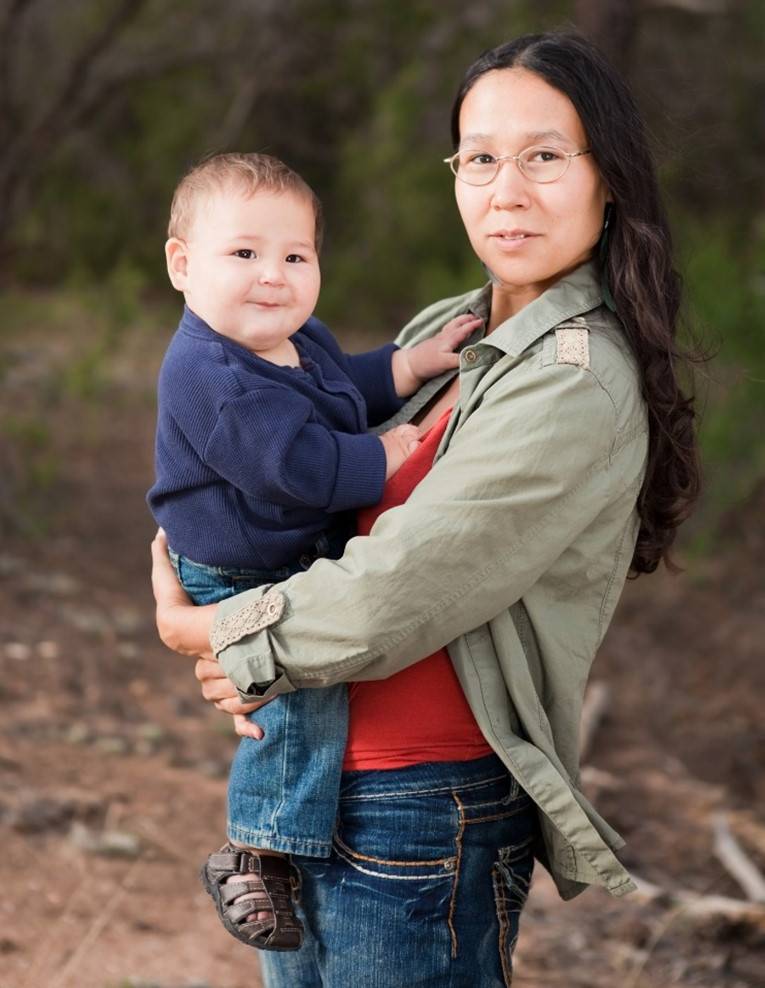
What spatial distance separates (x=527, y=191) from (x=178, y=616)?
80 centimetres

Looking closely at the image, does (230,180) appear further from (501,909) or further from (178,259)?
(501,909)

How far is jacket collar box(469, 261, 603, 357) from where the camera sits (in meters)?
1.88

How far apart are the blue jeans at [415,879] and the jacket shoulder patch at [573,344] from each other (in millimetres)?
584

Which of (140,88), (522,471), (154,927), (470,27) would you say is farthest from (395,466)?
(140,88)

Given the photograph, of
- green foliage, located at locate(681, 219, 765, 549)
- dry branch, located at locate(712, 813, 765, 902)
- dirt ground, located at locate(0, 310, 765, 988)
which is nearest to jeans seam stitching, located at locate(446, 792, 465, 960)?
dirt ground, located at locate(0, 310, 765, 988)

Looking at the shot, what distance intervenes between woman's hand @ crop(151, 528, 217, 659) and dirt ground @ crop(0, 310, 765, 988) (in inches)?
66.5

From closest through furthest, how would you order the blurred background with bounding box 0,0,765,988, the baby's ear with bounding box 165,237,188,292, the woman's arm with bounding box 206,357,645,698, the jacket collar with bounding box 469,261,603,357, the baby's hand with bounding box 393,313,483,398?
1. the woman's arm with bounding box 206,357,645,698
2. the jacket collar with bounding box 469,261,603,357
3. the baby's ear with bounding box 165,237,188,292
4. the baby's hand with bounding box 393,313,483,398
5. the blurred background with bounding box 0,0,765,988

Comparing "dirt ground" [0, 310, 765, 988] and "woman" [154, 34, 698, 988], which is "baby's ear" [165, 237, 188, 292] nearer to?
"woman" [154, 34, 698, 988]

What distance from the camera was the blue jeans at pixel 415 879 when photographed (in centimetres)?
190

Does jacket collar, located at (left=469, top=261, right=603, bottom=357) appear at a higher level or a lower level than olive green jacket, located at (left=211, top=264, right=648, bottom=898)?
higher

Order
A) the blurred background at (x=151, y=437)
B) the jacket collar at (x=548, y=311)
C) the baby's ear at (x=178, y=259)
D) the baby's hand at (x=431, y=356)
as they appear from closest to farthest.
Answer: the jacket collar at (x=548, y=311) < the baby's ear at (x=178, y=259) < the baby's hand at (x=431, y=356) < the blurred background at (x=151, y=437)

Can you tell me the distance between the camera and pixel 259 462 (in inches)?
75.2

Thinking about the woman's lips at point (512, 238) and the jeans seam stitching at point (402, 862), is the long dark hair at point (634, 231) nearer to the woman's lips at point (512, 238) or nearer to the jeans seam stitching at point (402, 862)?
the woman's lips at point (512, 238)

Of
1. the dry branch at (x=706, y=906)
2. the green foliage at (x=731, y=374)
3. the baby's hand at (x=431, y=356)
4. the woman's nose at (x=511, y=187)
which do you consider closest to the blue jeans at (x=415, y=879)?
the baby's hand at (x=431, y=356)
